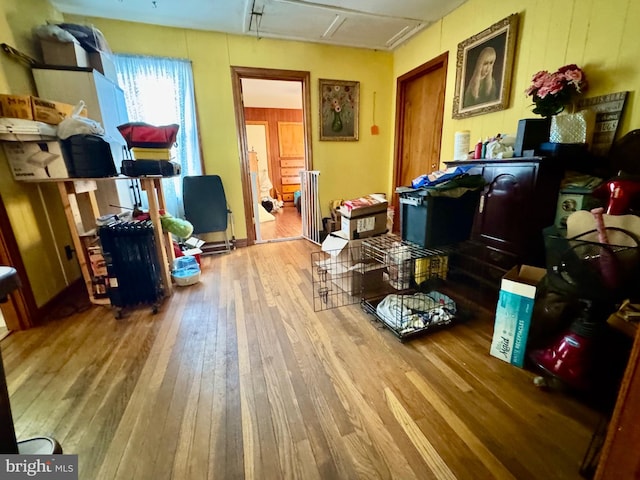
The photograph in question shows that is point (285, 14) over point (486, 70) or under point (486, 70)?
over

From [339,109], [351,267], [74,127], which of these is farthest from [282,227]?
[74,127]

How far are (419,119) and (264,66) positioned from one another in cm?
196

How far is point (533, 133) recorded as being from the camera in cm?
167

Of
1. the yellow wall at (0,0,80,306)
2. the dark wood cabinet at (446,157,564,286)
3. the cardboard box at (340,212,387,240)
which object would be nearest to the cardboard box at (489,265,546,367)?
the dark wood cabinet at (446,157,564,286)

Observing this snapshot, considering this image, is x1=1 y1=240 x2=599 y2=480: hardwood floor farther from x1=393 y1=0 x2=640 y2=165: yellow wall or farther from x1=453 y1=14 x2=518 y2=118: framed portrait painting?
x1=453 y1=14 x2=518 y2=118: framed portrait painting

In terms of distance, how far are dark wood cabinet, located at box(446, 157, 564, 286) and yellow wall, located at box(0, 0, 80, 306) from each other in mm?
2989

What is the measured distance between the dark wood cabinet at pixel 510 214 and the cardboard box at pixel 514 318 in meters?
0.28

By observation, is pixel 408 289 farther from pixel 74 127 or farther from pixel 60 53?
pixel 60 53

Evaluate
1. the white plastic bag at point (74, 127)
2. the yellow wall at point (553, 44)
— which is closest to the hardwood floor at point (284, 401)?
the white plastic bag at point (74, 127)

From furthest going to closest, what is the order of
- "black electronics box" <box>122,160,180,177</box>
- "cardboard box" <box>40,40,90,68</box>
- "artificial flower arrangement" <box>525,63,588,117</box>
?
1. "cardboard box" <box>40,40,90,68</box>
2. "black electronics box" <box>122,160,180,177</box>
3. "artificial flower arrangement" <box>525,63,588,117</box>

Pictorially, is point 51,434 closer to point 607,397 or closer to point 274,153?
point 607,397

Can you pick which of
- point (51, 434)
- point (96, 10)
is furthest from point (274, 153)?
point (51, 434)

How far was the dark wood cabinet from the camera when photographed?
1.57 meters

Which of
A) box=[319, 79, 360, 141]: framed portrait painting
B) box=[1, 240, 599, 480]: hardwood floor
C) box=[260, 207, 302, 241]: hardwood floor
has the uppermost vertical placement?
box=[319, 79, 360, 141]: framed portrait painting
